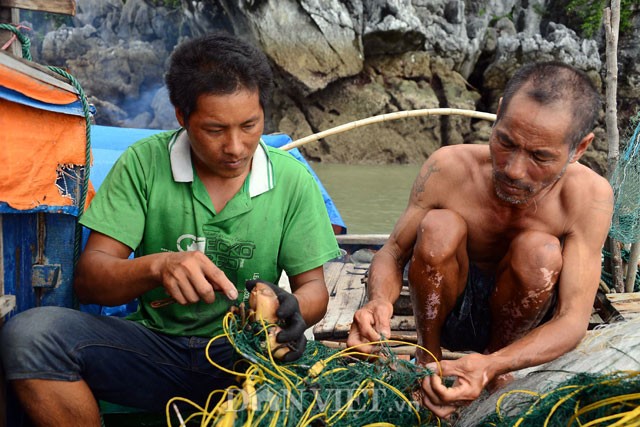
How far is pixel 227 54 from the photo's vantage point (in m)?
2.14

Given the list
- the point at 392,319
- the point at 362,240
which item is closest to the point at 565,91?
the point at 392,319

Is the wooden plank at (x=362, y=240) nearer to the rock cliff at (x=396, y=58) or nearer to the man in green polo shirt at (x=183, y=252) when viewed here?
the man in green polo shirt at (x=183, y=252)

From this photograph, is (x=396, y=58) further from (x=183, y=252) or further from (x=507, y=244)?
(x=183, y=252)

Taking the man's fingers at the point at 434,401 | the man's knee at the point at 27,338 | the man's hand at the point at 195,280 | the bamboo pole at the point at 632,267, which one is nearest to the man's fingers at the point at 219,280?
the man's hand at the point at 195,280

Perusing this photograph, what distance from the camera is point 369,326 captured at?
2178 mm

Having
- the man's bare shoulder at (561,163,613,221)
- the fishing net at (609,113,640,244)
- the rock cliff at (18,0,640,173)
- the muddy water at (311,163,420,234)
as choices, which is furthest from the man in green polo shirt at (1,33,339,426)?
the rock cliff at (18,0,640,173)

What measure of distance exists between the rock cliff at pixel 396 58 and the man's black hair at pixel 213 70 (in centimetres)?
1386

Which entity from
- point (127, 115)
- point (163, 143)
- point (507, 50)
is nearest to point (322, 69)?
point (507, 50)

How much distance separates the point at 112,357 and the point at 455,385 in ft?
3.66

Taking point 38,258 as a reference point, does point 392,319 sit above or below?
below

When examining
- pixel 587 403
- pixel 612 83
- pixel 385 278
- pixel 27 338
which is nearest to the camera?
pixel 587 403

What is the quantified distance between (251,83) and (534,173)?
1071 millimetres

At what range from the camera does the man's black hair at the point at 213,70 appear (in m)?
2.10

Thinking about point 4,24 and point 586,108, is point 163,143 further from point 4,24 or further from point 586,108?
point 586,108
